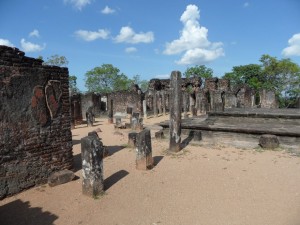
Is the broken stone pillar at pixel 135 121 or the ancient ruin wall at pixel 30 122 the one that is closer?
the ancient ruin wall at pixel 30 122

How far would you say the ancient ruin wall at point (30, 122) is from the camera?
5195mm

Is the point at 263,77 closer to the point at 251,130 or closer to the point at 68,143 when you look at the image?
the point at 251,130

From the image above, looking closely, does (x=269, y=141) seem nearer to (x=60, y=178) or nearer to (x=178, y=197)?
(x=178, y=197)

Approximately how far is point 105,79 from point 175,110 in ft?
147

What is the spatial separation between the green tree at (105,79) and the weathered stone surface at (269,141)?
1725 inches

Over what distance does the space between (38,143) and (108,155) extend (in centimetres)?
300

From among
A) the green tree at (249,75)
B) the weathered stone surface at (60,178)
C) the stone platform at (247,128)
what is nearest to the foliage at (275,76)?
the green tree at (249,75)

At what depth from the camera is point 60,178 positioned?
581 centimetres

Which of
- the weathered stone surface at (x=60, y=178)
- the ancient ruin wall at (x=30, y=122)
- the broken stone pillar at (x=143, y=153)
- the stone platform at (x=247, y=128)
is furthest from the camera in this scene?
the stone platform at (x=247, y=128)

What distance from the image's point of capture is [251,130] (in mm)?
9648

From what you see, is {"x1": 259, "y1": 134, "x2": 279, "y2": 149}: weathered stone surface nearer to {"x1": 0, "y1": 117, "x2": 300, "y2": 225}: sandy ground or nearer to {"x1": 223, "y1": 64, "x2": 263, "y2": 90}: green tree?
{"x1": 0, "y1": 117, "x2": 300, "y2": 225}: sandy ground

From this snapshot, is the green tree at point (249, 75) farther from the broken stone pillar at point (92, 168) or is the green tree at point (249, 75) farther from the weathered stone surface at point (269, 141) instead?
the broken stone pillar at point (92, 168)

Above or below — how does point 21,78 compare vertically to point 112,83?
below

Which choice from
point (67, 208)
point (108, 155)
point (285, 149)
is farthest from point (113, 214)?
point (285, 149)
